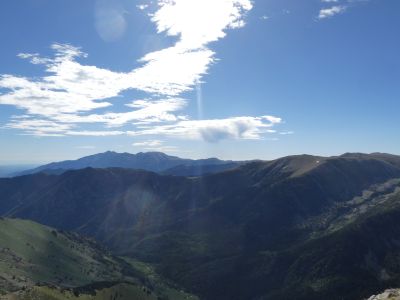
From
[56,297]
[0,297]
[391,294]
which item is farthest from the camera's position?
[56,297]

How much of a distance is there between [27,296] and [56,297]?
13.8 meters

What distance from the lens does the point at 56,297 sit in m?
185

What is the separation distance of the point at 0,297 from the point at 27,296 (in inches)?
473

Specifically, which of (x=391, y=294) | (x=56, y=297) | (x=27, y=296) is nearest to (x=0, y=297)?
(x=27, y=296)

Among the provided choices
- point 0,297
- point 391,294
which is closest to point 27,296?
point 0,297

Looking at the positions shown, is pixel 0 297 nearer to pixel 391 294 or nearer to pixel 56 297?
pixel 56 297

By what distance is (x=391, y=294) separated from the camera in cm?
5650

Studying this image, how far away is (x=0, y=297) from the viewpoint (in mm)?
165250

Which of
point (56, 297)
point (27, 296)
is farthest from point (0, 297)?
point (56, 297)

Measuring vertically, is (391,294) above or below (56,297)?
above

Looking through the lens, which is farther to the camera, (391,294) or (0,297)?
(0,297)

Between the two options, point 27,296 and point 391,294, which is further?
point 27,296

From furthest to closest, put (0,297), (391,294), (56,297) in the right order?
(56,297), (0,297), (391,294)

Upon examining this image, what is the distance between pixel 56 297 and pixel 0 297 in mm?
25777
